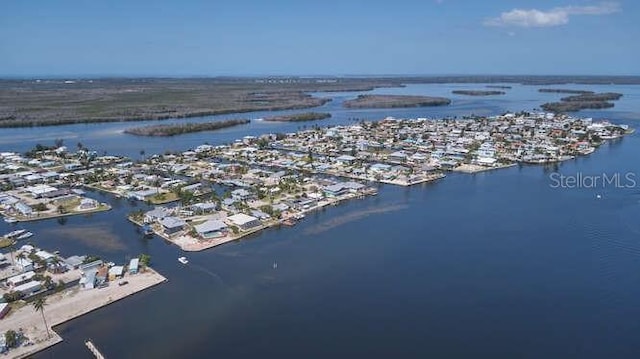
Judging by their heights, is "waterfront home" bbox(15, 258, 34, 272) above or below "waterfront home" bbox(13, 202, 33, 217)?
below

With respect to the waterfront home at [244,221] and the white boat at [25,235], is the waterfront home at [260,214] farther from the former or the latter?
the white boat at [25,235]

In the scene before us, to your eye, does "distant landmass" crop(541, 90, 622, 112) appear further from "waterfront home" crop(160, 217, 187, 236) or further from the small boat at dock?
the small boat at dock

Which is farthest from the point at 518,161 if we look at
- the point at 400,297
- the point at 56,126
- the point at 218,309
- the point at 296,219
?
the point at 56,126

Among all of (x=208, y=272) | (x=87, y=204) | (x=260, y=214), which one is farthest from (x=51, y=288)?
(x=260, y=214)

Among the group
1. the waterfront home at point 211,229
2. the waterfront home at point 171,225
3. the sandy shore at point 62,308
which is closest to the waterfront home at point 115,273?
the sandy shore at point 62,308

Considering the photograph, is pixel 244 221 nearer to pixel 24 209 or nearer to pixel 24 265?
pixel 24 265

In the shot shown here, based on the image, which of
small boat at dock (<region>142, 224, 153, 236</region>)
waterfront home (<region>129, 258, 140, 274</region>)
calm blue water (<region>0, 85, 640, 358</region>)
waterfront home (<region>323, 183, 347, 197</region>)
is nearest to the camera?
calm blue water (<region>0, 85, 640, 358</region>)

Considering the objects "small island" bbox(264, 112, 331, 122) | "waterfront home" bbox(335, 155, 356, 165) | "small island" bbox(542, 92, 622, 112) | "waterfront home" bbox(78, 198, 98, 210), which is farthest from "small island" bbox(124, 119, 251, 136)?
"small island" bbox(542, 92, 622, 112)
